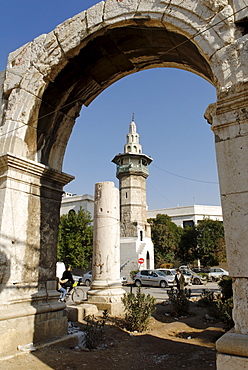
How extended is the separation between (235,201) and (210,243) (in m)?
33.9

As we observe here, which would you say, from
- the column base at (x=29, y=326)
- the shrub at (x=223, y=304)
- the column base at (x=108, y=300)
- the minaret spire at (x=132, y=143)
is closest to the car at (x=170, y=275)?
the shrub at (x=223, y=304)

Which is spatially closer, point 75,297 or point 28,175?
point 28,175

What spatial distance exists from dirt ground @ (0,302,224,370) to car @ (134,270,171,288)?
44.7 feet

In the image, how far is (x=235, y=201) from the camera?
9.27ft

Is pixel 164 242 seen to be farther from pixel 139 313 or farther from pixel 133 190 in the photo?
pixel 139 313

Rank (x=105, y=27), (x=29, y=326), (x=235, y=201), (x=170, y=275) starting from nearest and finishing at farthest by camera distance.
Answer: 1. (x=235, y=201)
2. (x=29, y=326)
3. (x=105, y=27)
4. (x=170, y=275)

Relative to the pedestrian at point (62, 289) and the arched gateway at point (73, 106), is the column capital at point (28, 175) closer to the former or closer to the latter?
the arched gateway at point (73, 106)

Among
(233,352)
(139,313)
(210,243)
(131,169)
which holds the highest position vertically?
(131,169)

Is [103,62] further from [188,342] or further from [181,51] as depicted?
[188,342]

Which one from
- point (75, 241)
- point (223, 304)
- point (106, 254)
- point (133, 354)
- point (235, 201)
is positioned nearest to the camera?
point (235, 201)

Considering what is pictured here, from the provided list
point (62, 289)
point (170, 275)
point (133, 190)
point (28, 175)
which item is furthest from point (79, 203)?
point (28, 175)

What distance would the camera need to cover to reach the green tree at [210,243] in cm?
3353

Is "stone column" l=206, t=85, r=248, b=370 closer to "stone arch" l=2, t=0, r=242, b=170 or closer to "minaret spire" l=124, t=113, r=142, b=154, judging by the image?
"stone arch" l=2, t=0, r=242, b=170

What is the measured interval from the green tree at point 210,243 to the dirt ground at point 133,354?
29057 millimetres
